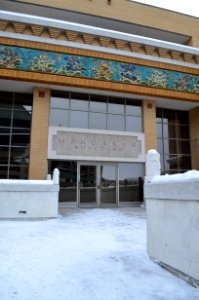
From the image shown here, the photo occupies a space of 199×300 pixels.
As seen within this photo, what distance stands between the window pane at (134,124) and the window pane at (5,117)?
25.0 ft

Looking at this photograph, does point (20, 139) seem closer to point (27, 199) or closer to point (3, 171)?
point (3, 171)

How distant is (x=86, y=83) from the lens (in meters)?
16.2

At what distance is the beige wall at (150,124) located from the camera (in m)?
17.6

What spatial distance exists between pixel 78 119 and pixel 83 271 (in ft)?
43.8

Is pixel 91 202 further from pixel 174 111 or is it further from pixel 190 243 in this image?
pixel 190 243

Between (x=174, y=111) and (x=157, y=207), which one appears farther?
(x=174, y=111)

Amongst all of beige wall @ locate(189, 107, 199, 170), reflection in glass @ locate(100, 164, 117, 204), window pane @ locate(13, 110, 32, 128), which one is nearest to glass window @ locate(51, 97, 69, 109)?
window pane @ locate(13, 110, 32, 128)

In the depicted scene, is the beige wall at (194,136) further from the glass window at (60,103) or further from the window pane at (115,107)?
the glass window at (60,103)

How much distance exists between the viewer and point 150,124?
59.0ft

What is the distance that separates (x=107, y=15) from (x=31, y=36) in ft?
21.1

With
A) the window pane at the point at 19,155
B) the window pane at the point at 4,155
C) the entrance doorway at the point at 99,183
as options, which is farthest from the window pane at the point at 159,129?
the window pane at the point at 4,155

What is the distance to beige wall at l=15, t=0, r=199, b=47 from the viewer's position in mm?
18500

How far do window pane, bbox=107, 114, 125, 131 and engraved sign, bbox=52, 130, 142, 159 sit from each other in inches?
26.2

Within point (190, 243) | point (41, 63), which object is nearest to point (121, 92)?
point (41, 63)
